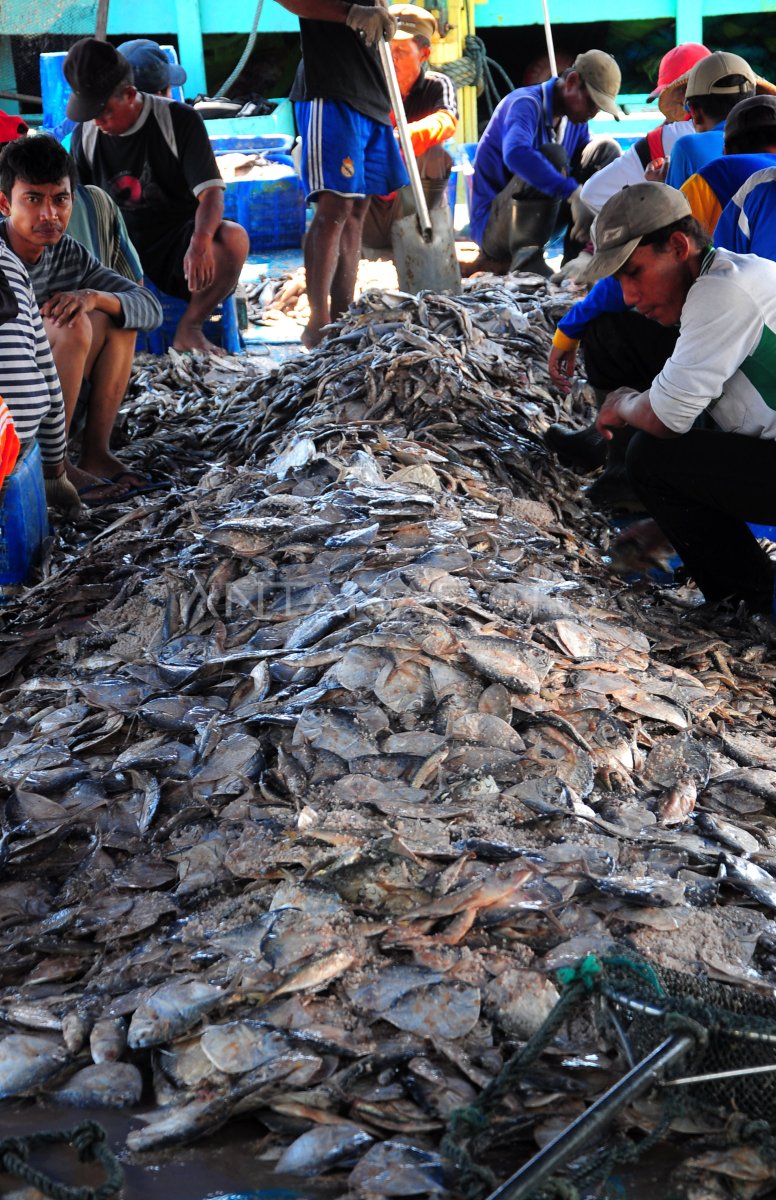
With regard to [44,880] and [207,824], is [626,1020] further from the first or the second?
[44,880]

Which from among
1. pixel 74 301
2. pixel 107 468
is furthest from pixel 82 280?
pixel 107 468

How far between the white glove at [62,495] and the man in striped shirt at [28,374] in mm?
45

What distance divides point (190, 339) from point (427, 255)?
1.28 m

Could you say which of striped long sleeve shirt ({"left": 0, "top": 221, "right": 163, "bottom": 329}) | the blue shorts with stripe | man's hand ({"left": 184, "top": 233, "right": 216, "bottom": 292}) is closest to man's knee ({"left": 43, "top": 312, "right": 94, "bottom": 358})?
striped long sleeve shirt ({"left": 0, "top": 221, "right": 163, "bottom": 329})

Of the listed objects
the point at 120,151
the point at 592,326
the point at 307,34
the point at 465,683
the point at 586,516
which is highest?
the point at 307,34

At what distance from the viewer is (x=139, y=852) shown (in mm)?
1868

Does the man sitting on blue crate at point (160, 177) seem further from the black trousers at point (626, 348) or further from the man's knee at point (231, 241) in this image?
the black trousers at point (626, 348)

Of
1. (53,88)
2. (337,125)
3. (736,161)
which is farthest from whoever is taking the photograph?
(53,88)

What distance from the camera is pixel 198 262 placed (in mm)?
5273

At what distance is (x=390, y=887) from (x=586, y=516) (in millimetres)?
2200

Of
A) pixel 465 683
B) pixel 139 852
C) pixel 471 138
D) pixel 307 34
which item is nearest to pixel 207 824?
pixel 139 852

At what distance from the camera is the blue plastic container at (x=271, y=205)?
27.1 feet

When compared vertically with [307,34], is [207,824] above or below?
A: below

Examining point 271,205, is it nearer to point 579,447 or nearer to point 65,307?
point 65,307
